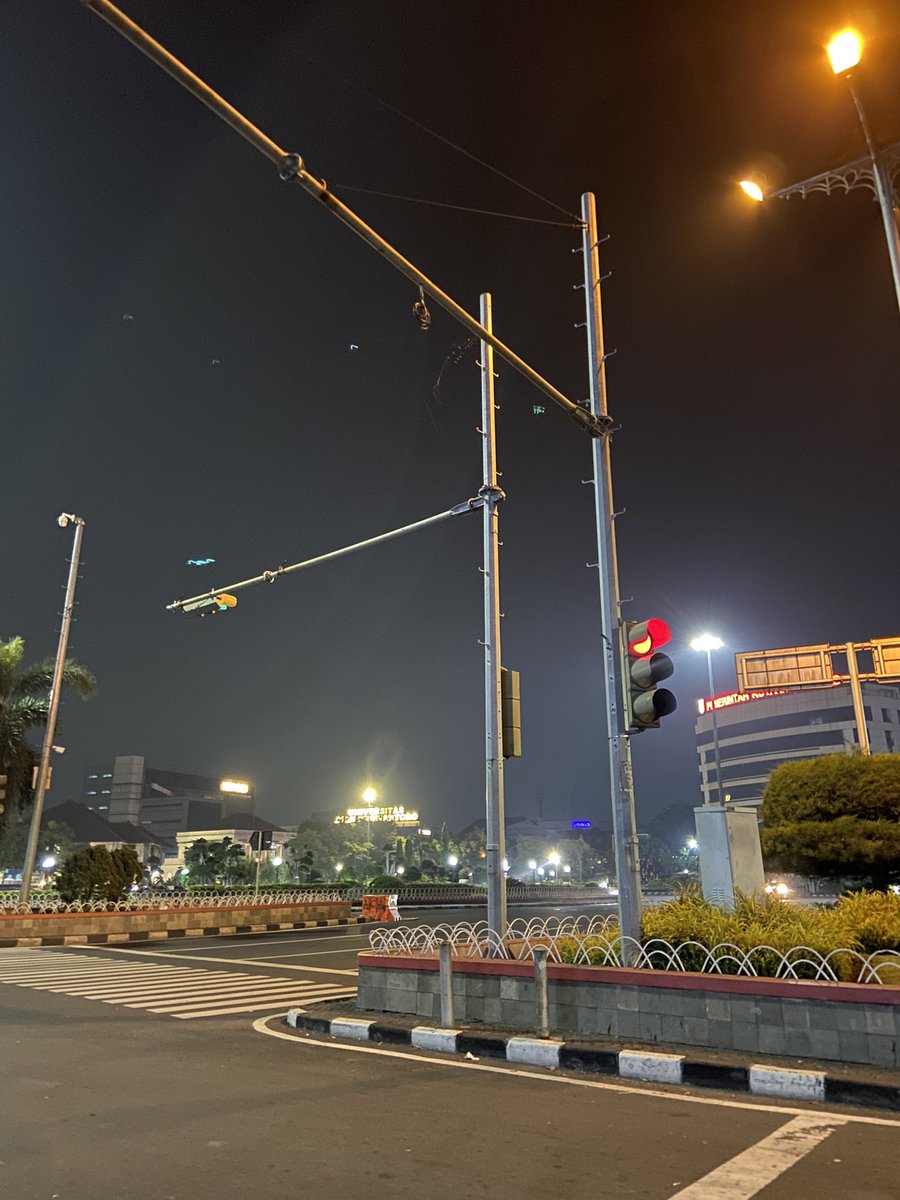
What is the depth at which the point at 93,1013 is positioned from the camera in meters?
10.4

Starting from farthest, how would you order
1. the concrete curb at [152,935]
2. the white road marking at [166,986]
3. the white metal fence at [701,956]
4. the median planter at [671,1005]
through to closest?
the concrete curb at [152,935] → the white road marking at [166,986] → the white metal fence at [701,956] → the median planter at [671,1005]

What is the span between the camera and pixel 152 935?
23.7m

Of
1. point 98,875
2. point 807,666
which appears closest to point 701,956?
point 98,875

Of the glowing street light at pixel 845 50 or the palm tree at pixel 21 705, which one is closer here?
the glowing street light at pixel 845 50

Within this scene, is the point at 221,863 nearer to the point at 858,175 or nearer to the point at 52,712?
the point at 52,712

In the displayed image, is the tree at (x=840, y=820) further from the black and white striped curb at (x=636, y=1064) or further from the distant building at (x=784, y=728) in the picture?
the distant building at (x=784, y=728)

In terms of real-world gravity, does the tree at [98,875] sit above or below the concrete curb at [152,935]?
above

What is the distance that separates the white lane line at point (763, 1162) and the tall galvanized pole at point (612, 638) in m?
2.93

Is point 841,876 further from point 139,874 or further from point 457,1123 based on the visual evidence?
point 139,874

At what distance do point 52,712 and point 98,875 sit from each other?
5123 millimetres

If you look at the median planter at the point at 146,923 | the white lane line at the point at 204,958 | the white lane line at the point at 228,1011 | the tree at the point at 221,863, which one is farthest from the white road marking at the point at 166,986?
the tree at the point at 221,863

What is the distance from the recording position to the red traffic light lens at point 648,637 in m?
8.77

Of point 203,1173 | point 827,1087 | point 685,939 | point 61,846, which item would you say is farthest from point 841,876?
point 61,846

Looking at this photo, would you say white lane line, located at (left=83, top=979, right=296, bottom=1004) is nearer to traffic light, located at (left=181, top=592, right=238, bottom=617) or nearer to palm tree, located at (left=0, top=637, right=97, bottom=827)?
traffic light, located at (left=181, top=592, right=238, bottom=617)
